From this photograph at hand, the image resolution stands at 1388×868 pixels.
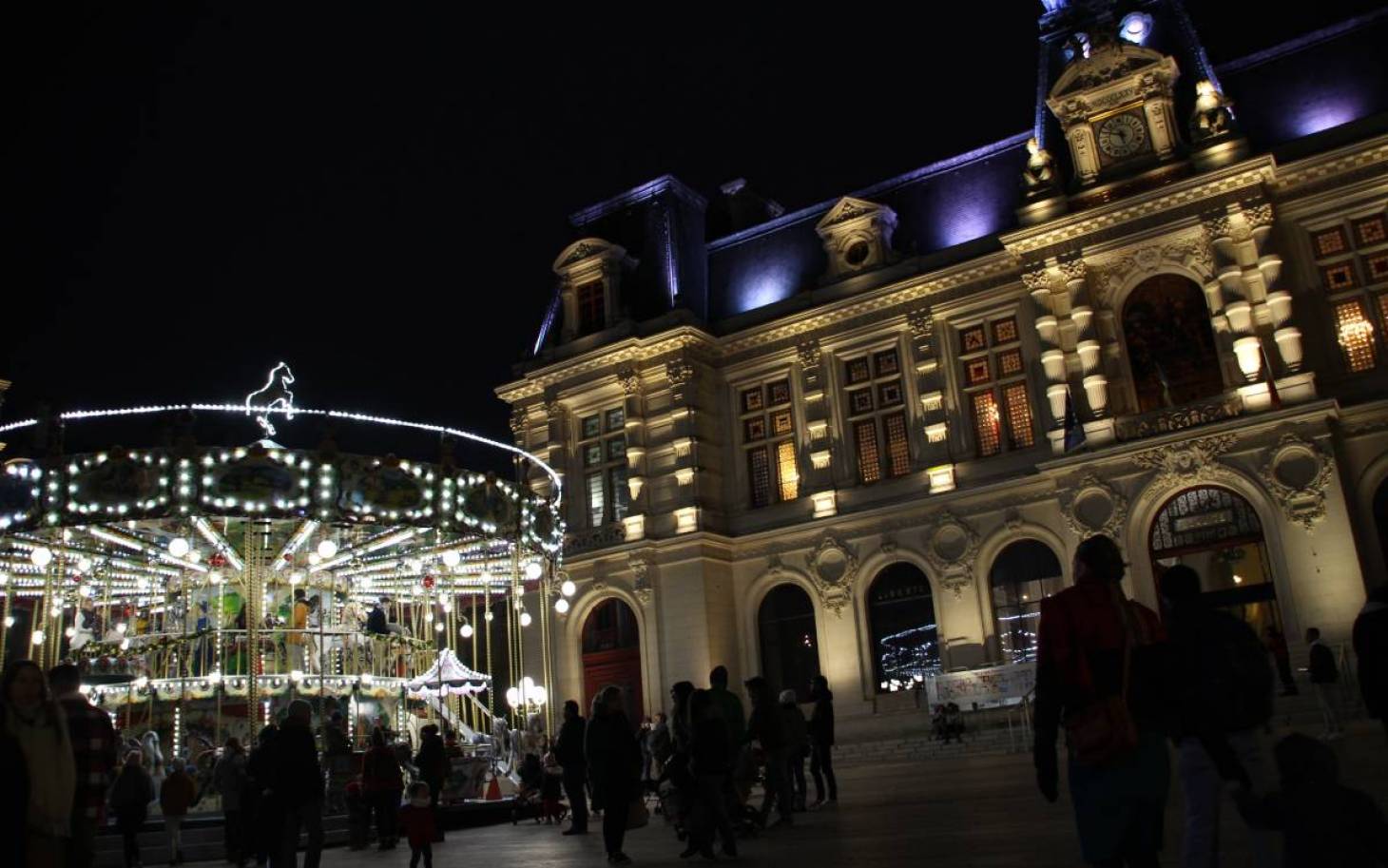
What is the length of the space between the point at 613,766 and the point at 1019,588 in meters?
18.0

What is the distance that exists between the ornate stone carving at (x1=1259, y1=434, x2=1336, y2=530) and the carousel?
13.9 metres

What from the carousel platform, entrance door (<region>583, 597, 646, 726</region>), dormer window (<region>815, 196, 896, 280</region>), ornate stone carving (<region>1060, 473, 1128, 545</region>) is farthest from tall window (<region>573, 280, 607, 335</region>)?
the carousel platform

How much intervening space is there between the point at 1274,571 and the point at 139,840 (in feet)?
66.8

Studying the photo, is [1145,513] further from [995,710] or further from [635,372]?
[635,372]

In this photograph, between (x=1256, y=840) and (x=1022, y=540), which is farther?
(x=1022, y=540)

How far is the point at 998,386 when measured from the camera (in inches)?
1092

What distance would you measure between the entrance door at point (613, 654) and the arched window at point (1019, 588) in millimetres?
9223

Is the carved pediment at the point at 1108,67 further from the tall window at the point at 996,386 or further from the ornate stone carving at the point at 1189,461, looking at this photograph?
the ornate stone carving at the point at 1189,461

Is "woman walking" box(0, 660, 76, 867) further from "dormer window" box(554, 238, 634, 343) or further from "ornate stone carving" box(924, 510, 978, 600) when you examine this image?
"dormer window" box(554, 238, 634, 343)

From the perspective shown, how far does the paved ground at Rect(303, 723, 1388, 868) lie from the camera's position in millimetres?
8055

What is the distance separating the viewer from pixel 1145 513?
24.3m

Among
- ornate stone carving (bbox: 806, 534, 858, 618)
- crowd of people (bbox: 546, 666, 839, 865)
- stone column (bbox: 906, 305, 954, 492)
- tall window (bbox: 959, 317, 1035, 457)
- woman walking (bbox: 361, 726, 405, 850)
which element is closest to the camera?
crowd of people (bbox: 546, 666, 839, 865)

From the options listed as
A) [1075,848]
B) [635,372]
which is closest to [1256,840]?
[1075,848]

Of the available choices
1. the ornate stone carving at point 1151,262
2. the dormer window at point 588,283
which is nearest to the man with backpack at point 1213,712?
the ornate stone carving at point 1151,262
